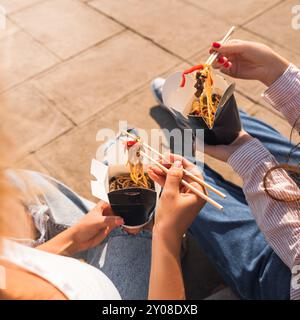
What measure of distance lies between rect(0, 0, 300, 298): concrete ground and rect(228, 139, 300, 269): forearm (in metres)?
0.82

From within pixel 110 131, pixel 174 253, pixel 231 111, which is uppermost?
pixel 231 111

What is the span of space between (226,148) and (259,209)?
1.03 ft

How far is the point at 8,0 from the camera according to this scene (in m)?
3.53

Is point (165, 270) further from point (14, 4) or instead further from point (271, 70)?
point (14, 4)

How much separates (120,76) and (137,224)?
165cm

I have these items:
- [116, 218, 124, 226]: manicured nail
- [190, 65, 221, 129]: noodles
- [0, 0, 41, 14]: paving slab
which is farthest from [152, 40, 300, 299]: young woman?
[0, 0, 41, 14]: paving slab

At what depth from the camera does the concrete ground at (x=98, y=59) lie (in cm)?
253

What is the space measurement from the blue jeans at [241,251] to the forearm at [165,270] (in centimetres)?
32

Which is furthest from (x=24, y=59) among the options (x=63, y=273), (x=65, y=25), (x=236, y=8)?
(x=63, y=273)

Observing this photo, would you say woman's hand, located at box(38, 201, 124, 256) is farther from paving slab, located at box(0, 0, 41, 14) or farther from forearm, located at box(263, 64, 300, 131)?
paving slab, located at box(0, 0, 41, 14)

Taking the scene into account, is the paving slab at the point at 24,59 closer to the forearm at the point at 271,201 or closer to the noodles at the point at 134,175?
the noodles at the point at 134,175

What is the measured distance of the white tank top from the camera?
1091 mm
